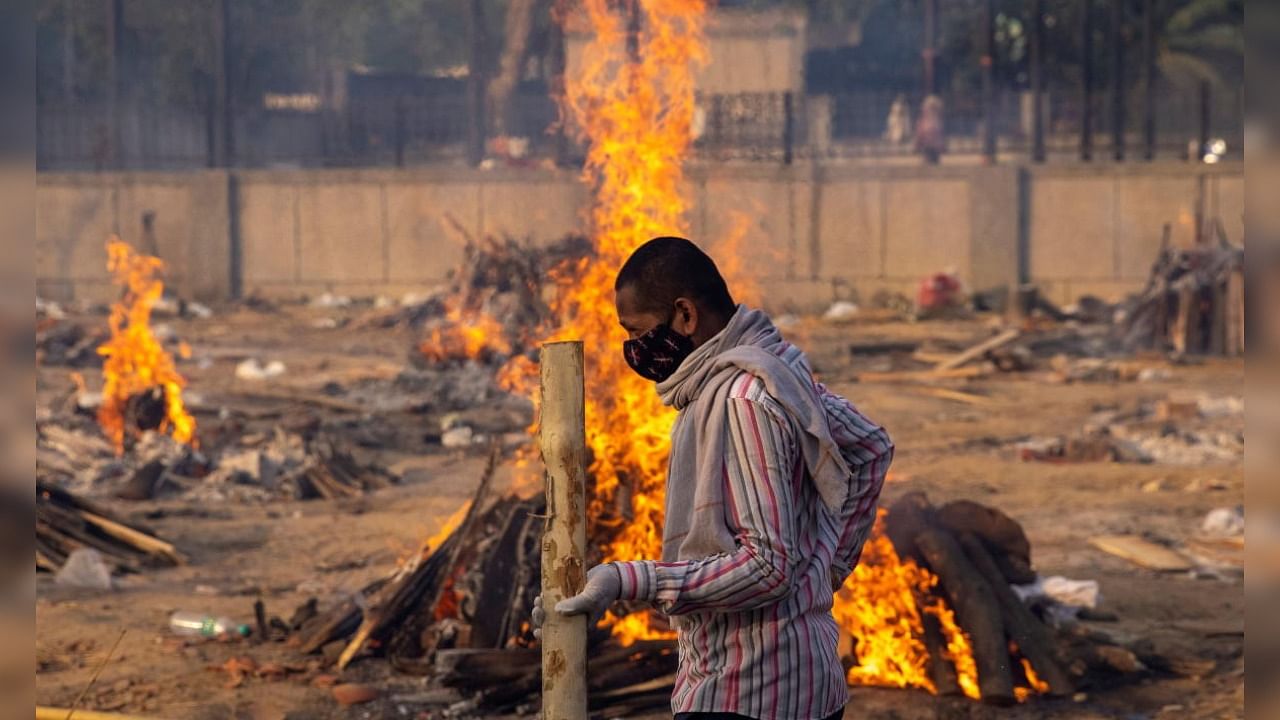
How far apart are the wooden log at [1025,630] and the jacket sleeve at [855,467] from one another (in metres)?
4.06

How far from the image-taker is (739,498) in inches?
112

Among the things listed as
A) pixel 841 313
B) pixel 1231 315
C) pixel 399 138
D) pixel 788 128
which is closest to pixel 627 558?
pixel 1231 315

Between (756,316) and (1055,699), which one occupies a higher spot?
(756,316)

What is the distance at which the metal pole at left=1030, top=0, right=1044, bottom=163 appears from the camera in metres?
23.5

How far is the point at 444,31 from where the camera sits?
174ft

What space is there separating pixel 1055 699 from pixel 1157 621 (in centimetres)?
171

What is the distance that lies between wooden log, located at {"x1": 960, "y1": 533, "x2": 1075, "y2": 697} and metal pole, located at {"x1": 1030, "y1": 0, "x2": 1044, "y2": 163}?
17.1m

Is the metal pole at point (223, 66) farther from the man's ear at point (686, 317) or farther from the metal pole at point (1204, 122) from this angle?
the man's ear at point (686, 317)

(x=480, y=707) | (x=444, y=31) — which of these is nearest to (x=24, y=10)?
(x=480, y=707)

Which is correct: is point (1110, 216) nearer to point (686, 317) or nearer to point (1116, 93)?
point (1116, 93)

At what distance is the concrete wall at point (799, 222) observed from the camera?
22344 mm

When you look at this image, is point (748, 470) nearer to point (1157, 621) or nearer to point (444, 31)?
point (1157, 621)

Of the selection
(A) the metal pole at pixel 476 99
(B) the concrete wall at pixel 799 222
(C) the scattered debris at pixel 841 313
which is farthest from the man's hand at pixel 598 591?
(A) the metal pole at pixel 476 99

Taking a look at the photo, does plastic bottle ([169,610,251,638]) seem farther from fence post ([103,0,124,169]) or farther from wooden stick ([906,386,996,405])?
fence post ([103,0,124,169])
